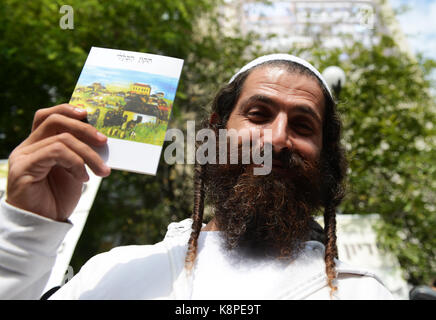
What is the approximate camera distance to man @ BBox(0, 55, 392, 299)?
3.96ft

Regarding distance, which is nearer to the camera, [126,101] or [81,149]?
[81,149]

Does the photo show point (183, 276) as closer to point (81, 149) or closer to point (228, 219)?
point (228, 219)

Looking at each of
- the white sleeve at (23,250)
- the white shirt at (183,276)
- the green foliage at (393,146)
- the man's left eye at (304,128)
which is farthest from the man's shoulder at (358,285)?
the green foliage at (393,146)

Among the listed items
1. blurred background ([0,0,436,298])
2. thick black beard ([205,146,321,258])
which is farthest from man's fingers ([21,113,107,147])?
blurred background ([0,0,436,298])

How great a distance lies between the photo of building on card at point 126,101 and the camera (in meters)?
1.29

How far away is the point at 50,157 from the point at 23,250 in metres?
0.37

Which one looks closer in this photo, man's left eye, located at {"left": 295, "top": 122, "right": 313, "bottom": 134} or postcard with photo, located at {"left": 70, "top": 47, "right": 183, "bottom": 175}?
postcard with photo, located at {"left": 70, "top": 47, "right": 183, "bottom": 175}

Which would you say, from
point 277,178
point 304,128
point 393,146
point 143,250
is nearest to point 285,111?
point 304,128

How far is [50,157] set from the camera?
1.19 metres

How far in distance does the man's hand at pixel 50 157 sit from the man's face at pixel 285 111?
0.91 m

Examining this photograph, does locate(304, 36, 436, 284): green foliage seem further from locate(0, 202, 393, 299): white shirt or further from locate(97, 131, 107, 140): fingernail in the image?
locate(97, 131, 107, 140): fingernail
